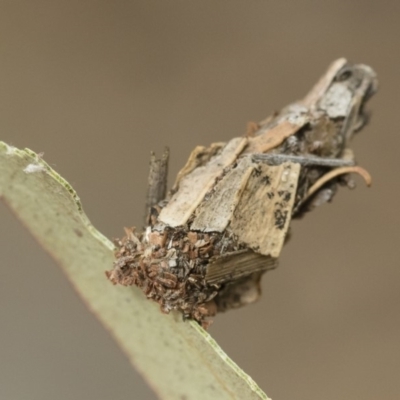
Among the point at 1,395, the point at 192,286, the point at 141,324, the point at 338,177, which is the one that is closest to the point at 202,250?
the point at 192,286

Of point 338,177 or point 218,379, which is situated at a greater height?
point 338,177

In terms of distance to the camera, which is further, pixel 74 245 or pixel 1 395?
pixel 1 395

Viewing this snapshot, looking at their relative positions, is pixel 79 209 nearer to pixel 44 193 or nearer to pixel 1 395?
pixel 44 193

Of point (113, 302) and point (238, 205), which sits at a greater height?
point (238, 205)

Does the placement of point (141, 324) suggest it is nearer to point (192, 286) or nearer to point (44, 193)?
point (192, 286)

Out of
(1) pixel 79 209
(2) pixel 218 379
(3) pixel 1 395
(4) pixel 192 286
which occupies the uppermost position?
(1) pixel 79 209

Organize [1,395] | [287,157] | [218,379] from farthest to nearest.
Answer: [1,395] < [287,157] < [218,379]

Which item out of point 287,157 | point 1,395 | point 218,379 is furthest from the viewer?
point 1,395
